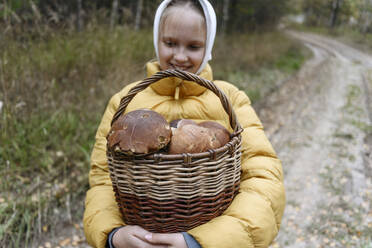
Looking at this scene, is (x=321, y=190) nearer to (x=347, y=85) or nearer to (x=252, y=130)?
(x=252, y=130)

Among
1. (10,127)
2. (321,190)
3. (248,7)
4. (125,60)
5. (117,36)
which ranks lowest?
(321,190)

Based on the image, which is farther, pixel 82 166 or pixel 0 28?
pixel 82 166

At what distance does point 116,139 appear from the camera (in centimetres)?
107

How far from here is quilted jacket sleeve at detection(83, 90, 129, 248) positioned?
1324mm

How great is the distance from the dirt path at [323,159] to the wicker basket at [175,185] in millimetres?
1899

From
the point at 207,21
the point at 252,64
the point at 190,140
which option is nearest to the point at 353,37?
the point at 252,64

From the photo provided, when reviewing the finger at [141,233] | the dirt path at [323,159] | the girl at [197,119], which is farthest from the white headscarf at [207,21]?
the dirt path at [323,159]

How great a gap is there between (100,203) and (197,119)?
2.22 feet

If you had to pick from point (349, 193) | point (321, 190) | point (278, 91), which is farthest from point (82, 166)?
point (278, 91)

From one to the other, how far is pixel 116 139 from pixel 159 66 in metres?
0.78

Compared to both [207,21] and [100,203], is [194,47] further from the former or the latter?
[100,203]

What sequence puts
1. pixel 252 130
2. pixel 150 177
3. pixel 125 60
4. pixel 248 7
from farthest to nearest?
pixel 248 7, pixel 125 60, pixel 252 130, pixel 150 177

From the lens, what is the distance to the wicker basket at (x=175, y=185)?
3.46ft

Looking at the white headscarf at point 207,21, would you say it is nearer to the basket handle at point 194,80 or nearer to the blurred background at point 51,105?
the basket handle at point 194,80
